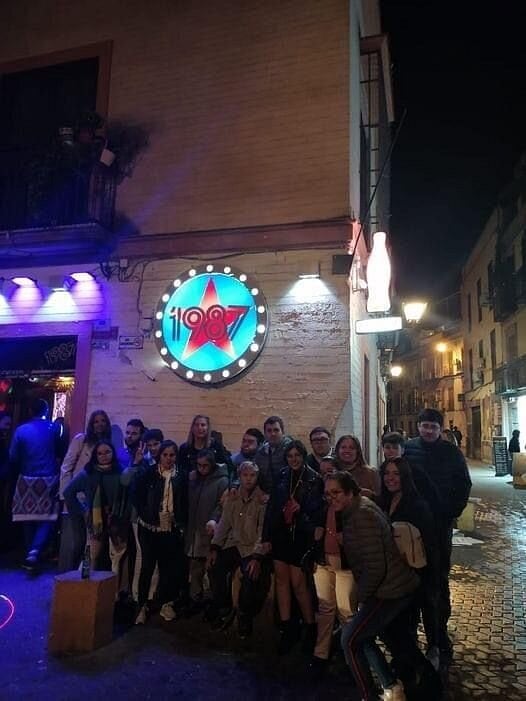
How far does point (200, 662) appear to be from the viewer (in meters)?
4.37

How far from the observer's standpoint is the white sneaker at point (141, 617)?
5133mm

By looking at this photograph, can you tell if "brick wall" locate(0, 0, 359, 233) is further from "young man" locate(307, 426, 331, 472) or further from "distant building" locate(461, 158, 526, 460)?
"distant building" locate(461, 158, 526, 460)

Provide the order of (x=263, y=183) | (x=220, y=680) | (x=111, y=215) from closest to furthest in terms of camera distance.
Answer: (x=220, y=680) < (x=263, y=183) < (x=111, y=215)

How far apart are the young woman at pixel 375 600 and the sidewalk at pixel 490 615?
625 millimetres

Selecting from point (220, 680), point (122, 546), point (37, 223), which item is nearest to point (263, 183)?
point (37, 223)

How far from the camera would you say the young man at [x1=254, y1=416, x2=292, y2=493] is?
539cm

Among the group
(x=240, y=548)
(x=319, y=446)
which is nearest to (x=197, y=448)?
(x=240, y=548)

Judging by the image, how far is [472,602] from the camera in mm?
6047

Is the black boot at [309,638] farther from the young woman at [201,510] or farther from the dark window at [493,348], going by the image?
the dark window at [493,348]

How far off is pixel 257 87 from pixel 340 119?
4.71 feet

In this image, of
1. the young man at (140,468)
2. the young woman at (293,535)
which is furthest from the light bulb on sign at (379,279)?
the young man at (140,468)

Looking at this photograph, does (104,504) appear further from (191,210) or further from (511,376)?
(511,376)

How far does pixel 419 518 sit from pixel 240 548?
1851 millimetres

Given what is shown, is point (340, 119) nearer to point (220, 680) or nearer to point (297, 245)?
point (297, 245)
